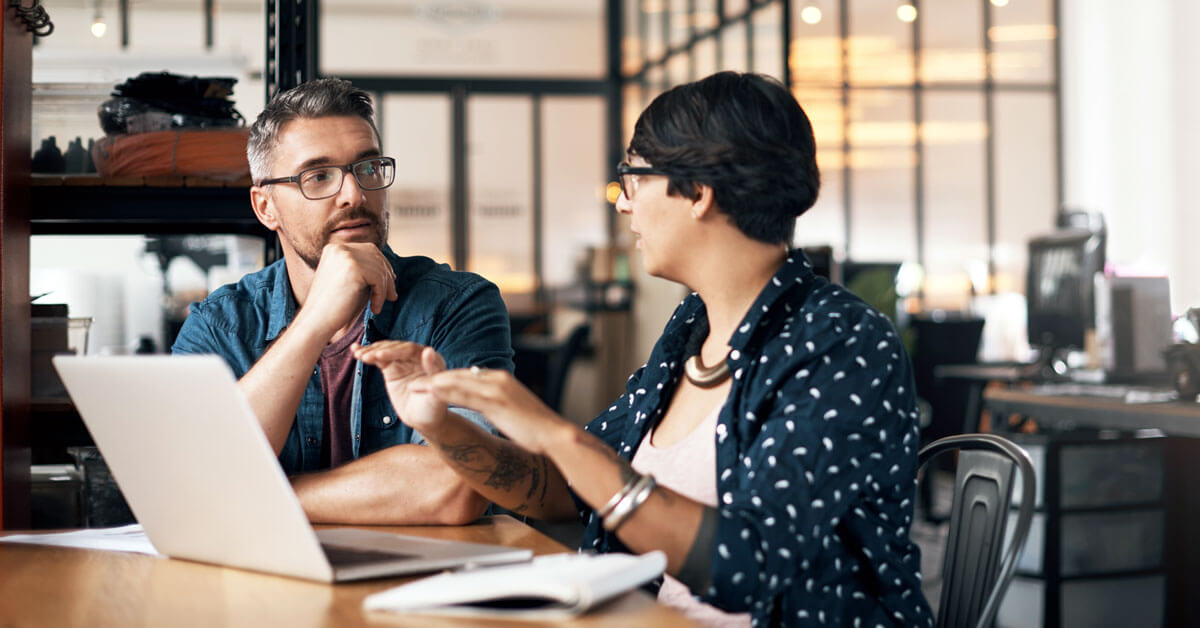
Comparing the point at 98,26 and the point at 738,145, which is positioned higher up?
the point at 98,26

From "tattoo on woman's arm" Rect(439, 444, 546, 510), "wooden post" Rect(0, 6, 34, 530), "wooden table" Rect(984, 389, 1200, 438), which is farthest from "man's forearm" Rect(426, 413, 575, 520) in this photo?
"wooden table" Rect(984, 389, 1200, 438)

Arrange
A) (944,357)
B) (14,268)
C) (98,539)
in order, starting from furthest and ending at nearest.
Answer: (944,357)
(14,268)
(98,539)

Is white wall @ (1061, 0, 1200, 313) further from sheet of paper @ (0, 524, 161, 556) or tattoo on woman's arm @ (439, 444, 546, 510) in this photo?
sheet of paper @ (0, 524, 161, 556)

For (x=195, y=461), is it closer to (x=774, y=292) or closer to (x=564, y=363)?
(x=774, y=292)

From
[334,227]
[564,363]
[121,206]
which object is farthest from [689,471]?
[564,363]

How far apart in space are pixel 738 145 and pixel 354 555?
0.68 meters

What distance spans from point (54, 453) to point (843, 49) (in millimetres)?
9126

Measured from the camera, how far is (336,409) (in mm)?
1784

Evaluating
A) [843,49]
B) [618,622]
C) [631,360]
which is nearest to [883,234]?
[843,49]

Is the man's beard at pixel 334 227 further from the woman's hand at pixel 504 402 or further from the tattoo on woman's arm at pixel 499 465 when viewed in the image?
the woman's hand at pixel 504 402

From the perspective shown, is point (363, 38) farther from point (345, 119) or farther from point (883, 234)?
point (345, 119)

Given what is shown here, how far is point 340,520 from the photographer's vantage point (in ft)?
4.72

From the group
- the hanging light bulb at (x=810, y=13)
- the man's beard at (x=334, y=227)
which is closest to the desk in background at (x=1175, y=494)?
the man's beard at (x=334, y=227)

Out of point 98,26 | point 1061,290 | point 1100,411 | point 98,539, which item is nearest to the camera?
point 98,539
